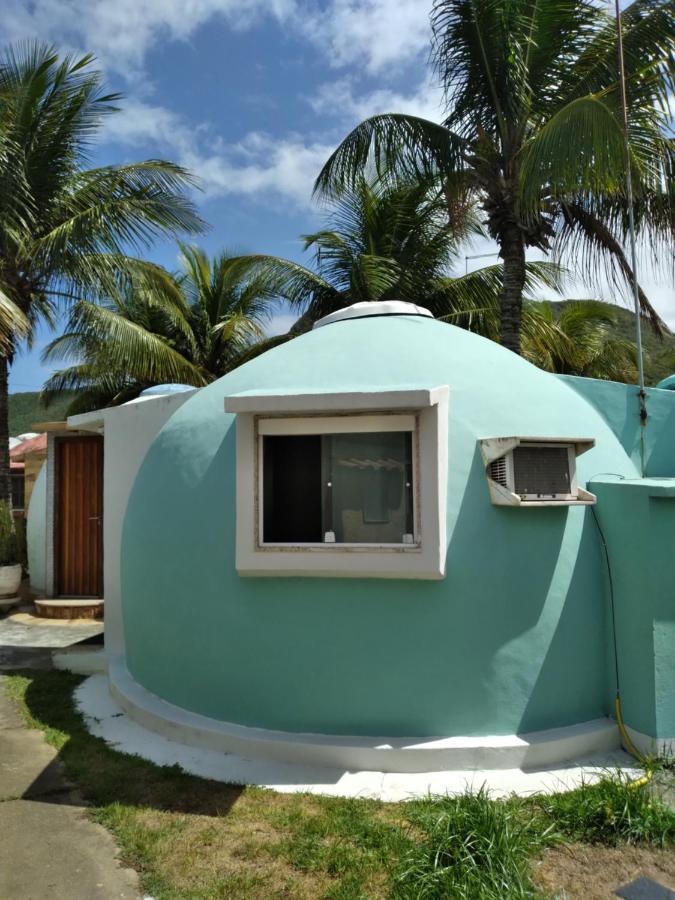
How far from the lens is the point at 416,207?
15.1 m

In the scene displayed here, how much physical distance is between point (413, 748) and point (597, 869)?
1.37 m

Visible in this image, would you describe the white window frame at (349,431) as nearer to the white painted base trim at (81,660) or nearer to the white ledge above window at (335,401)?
the white ledge above window at (335,401)

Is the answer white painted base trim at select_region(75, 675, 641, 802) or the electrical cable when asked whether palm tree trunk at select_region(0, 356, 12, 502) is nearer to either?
white painted base trim at select_region(75, 675, 641, 802)

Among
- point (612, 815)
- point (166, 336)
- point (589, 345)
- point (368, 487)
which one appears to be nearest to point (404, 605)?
point (368, 487)

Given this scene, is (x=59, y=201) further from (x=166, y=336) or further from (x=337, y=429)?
(x=337, y=429)

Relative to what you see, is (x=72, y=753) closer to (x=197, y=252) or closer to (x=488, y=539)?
(x=488, y=539)

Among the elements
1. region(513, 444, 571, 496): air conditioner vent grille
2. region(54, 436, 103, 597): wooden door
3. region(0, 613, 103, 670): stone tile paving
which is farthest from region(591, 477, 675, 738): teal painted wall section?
region(54, 436, 103, 597): wooden door

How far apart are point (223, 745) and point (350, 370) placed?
3.01 metres

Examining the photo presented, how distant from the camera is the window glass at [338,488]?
4.81 meters

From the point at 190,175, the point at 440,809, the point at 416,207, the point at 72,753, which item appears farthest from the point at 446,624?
the point at 416,207

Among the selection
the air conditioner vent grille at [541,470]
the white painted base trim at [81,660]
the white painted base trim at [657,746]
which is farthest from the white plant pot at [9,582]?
the white painted base trim at [657,746]

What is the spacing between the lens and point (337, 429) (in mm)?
→ 4770

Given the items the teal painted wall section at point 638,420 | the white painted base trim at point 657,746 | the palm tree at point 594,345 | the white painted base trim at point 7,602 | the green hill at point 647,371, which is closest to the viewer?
the white painted base trim at point 657,746

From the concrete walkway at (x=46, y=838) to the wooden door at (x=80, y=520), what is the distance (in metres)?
5.22
